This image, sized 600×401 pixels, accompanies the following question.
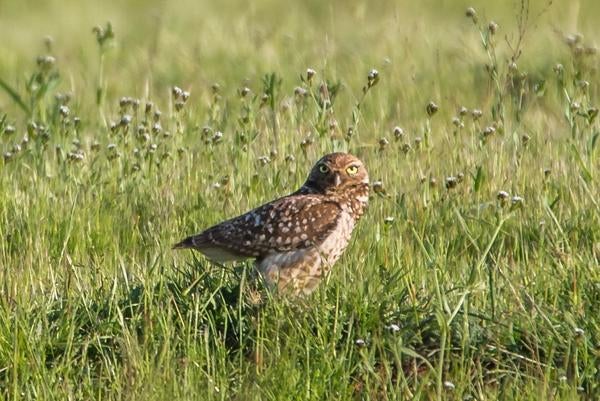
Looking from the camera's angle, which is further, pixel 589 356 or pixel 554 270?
pixel 554 270

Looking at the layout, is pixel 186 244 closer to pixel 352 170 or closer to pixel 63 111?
pixel 352 170

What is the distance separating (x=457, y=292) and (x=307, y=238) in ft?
2.66

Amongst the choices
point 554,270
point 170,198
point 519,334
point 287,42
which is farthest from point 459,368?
point 287,42

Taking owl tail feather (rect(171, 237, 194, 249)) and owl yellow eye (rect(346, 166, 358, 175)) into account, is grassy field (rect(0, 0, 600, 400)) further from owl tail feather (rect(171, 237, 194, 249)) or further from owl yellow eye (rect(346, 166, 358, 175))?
owl yellow eye (rect(346, 166, 358, 175))

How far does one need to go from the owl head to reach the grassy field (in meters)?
0.27

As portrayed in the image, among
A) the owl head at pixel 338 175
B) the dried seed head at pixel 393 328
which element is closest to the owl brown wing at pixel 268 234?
the owl head at pixel 338 175

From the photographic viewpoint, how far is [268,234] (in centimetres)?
662

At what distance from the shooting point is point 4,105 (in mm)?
12500

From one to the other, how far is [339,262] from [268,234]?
0.38 metres

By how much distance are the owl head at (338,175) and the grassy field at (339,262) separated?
0.87ft

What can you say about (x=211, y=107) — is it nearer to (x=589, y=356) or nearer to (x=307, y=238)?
(x=307, y=238)

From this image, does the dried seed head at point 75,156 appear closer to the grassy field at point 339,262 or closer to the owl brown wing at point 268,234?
the grassy field at point 339,262

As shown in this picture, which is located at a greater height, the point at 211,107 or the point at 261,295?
the point at 211,107

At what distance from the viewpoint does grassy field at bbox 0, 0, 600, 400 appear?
18.3ft
